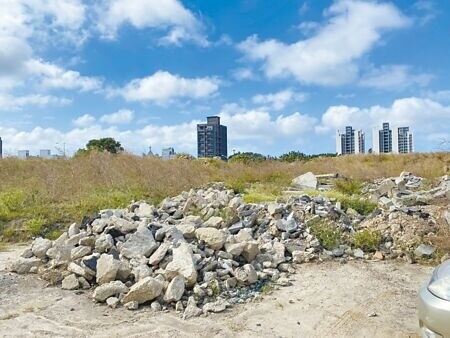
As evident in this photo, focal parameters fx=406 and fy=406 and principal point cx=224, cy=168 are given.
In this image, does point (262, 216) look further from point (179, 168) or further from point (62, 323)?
point (179, 168)

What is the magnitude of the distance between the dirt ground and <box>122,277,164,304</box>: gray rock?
0.37 ft

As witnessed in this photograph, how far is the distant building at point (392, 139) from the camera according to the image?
32625mm

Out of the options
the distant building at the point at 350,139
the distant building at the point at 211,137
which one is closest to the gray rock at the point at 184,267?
the distant building at the point at 211,137

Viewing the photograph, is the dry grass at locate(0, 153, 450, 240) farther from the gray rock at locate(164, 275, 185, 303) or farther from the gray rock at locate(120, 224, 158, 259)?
the gray rock at locate(164, 275, 185, 303)

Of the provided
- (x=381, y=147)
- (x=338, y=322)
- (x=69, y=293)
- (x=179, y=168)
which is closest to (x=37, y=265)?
(x=69, y=293)

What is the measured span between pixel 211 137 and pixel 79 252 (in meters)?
22.9

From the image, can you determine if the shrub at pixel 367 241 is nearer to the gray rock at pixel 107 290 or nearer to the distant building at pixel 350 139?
the gray rock at pixel 107 290

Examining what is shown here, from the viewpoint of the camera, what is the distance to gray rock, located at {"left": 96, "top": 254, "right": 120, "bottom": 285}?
400 cm

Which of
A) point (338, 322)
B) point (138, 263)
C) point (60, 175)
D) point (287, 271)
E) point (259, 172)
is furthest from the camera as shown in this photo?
point (259, 172)

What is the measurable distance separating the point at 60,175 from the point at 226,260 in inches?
296

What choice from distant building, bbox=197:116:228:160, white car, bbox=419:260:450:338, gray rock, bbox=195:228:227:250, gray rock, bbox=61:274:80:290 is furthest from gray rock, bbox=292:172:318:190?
distant building, bbox=197:116:228:160

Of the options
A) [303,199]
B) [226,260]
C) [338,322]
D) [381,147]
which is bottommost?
[338,322]

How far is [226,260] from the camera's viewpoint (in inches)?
177

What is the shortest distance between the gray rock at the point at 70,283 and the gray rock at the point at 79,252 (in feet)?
1.05
